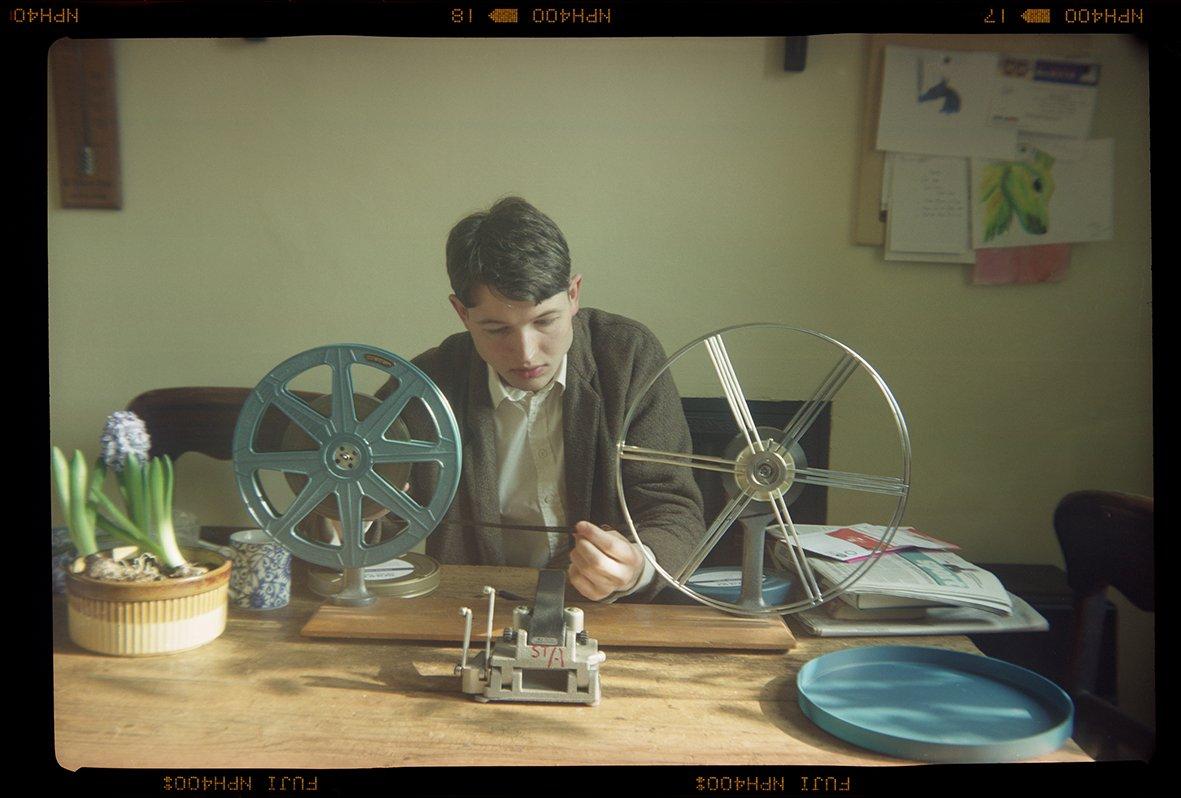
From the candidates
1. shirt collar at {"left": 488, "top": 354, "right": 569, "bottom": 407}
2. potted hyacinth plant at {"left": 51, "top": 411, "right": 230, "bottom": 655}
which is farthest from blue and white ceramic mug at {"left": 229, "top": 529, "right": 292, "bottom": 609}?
shirt collar at {"left": 488, "top": 354, "right": 569, "bottom": 407}

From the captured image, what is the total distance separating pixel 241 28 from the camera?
1.44 m

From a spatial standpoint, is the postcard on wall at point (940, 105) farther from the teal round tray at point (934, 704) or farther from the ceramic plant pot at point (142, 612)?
the ceramic plant pot at point (142, 612)

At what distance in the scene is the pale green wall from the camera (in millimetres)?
1445

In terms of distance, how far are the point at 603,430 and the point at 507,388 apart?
166 millimetres

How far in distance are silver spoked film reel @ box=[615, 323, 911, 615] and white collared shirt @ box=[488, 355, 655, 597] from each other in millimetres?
108

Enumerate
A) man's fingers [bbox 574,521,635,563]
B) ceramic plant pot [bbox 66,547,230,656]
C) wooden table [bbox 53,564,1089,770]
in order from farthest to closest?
1. man's fingers [bbox 574,521,635,563]
2. ceramic plant pot [bbox 66,547,230,656]
3. wooden table [bbox 53,564,1089,770]

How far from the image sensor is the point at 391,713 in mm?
1283

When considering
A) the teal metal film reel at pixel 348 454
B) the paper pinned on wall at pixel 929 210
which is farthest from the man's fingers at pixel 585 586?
the paper pinned on wall at pixel 929 210

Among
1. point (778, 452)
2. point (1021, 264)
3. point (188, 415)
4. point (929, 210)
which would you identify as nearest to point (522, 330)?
point (778, 452)

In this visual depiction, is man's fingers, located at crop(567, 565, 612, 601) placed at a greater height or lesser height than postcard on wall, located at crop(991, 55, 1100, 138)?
lesser

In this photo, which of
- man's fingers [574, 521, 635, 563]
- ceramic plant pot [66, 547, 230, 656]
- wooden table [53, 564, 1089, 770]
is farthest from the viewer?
man's fingers [574, 521, 635, 563]

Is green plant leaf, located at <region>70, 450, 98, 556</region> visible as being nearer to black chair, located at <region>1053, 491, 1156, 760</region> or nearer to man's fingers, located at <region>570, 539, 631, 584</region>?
man's fingers, located at <region>570, 539, 631, 584</region>

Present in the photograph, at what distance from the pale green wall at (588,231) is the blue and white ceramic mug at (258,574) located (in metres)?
0.26

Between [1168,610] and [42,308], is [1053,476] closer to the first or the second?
[1168,610]
